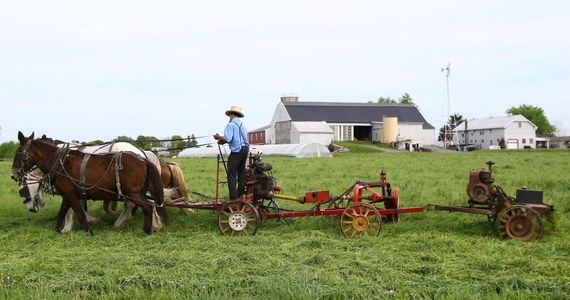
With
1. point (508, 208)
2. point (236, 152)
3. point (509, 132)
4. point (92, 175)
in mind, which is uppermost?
point (509, 132)

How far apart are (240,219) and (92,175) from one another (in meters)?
2.73

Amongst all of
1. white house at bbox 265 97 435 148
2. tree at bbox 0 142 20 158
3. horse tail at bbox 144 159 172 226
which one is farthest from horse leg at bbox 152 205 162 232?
white house at bbox 265 97 435 148

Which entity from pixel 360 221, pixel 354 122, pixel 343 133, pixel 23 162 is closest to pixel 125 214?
pixel 23 162

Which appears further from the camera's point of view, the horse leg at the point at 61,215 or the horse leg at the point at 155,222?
the horse leg at the point at 61,215

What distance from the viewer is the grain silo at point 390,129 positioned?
208 ft

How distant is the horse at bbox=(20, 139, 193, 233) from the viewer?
33.2 feet

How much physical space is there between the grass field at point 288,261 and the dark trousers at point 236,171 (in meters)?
0.73

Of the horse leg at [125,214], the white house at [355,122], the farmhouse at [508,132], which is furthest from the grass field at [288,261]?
the farmhouse at [508,132]

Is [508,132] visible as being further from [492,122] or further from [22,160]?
[22,160]

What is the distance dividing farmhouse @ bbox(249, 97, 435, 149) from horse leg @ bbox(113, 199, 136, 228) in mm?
49119

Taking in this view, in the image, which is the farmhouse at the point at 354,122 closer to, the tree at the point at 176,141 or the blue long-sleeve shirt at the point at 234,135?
the tree at the point at 176,141

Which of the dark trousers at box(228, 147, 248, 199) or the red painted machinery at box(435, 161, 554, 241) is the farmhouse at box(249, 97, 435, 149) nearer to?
the dark trousers at box(228, 147, 248, 199)

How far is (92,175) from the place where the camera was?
9828mm

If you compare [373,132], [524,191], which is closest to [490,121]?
[373,132]
